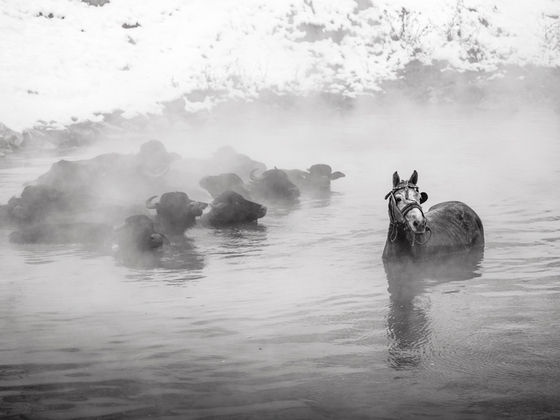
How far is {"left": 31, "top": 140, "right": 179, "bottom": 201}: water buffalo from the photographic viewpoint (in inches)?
586

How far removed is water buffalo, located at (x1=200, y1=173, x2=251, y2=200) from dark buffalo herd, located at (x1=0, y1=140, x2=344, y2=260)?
2cm

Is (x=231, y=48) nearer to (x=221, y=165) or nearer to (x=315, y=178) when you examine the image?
(x=221, y=165)

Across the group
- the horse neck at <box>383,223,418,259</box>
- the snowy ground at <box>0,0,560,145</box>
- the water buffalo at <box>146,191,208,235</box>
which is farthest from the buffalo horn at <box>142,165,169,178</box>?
the snowy ground at <box>0,0,560,145</box>

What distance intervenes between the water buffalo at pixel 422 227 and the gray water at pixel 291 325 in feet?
0.97

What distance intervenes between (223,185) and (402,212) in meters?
6.96

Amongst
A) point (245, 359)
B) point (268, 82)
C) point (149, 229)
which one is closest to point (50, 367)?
point (245, 359)

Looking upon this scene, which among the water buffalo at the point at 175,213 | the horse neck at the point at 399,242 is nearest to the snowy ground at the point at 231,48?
the water buffalo at the point at 175,213

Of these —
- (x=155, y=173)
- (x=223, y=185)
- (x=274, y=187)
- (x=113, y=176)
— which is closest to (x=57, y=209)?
(x=113, y=176)

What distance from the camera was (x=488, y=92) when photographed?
36.4 m

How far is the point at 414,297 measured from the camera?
26.2 ft

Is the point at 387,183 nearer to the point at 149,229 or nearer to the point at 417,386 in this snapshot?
the point at 149,229

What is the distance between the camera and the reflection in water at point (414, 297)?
6.24m

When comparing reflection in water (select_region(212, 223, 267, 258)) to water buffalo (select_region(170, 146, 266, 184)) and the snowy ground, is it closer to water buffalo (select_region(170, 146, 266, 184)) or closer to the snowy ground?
water buffalo (select_region(170, 146, 266, 184))

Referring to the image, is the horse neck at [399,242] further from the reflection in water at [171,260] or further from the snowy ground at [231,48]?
the snowy ground at [231,48]
